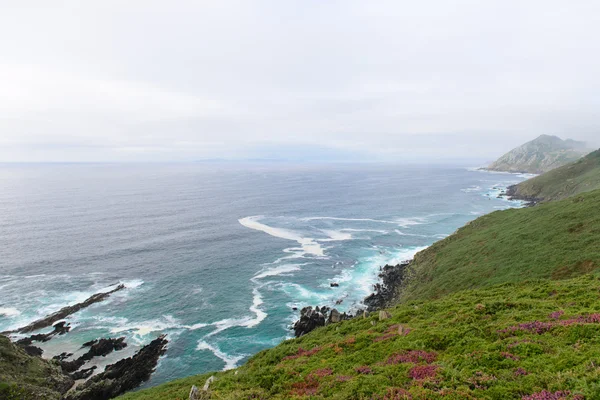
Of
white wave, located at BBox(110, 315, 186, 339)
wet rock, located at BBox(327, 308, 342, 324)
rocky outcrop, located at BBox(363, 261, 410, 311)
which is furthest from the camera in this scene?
rocky outcrop, located at BBox(363, 261, 410, 311)

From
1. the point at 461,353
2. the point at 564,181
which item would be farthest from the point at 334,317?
the point at 564,181

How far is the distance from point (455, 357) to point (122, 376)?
41.2 m

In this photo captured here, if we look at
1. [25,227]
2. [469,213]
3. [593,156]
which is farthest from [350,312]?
[593,156]

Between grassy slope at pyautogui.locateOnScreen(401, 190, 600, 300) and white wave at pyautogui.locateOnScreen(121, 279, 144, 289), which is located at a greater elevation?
grassy slope at pyautogui.locateOnScreen(401, 190, 600, 300)

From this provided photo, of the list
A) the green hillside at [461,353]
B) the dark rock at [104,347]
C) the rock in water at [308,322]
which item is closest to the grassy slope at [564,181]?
the green hillside at [461,353]

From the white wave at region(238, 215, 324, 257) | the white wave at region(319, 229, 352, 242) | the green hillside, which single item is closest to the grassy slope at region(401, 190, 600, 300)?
the green hillside

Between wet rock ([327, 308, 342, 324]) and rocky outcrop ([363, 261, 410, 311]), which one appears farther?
rocky outcrop ([363, 261, 410, 311])

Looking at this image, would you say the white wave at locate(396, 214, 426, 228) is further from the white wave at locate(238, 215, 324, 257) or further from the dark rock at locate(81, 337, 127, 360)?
the dark rock at locate(81, 337, 127, 360)

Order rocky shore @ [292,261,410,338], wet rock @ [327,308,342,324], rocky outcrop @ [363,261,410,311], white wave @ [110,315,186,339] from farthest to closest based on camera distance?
1. rocky outcrop @ [363,261,410,311]
2. white wave @ [110,315,186,339]
3. rocky shore @ [292,261,410,338]
4. wet rock @ [327,308,342,324]

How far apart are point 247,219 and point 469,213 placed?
9055 cm

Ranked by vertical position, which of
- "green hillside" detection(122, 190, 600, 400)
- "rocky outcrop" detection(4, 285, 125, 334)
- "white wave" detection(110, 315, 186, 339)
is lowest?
"white wave" detection(110, 315, 186, 339)

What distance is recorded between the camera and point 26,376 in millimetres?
36438

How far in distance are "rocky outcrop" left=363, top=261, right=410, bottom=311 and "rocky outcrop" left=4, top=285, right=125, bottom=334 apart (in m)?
50.9

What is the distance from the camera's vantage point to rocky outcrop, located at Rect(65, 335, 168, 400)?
3666cm
